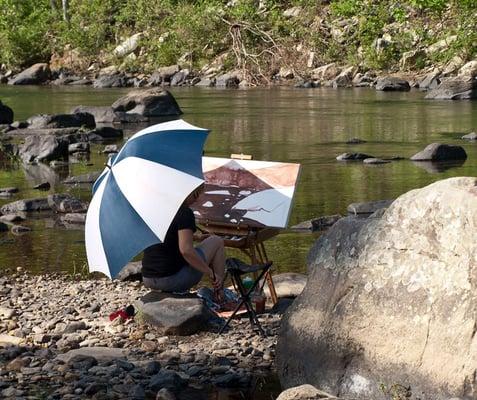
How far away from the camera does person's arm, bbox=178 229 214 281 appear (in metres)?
9.38

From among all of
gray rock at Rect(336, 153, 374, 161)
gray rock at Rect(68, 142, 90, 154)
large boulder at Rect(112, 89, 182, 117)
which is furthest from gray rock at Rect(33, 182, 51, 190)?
large boulder at Rect(112, 89, 182, 117)

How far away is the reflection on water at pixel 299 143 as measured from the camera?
14461 mm

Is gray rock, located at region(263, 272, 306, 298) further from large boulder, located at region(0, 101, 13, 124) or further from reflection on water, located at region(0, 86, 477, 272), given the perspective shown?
large boulder, located at region(0, 101, 13, 124)

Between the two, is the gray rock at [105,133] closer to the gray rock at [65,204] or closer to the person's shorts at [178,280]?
the gray rock at [65,204]

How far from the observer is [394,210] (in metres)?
7.61

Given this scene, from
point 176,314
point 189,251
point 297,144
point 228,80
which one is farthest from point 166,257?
point 228,80

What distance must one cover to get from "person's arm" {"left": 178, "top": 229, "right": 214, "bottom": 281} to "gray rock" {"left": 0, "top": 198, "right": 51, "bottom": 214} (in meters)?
8.21

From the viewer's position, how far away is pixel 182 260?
9.67m

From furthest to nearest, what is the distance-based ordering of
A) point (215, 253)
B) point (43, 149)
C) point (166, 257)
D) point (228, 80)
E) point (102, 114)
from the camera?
point (228, 80) → point (102, 114) → point (43, 149) → point (215, 253) → point (166, 257)

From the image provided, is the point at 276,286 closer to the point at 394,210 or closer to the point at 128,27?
the point at 394,210

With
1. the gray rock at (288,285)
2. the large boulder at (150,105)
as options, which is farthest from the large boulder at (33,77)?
the gray rock at (288,285)

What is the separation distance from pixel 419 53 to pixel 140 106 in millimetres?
20528

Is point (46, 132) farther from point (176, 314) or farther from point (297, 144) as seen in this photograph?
point (176, 314)

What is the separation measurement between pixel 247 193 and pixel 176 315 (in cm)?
163
